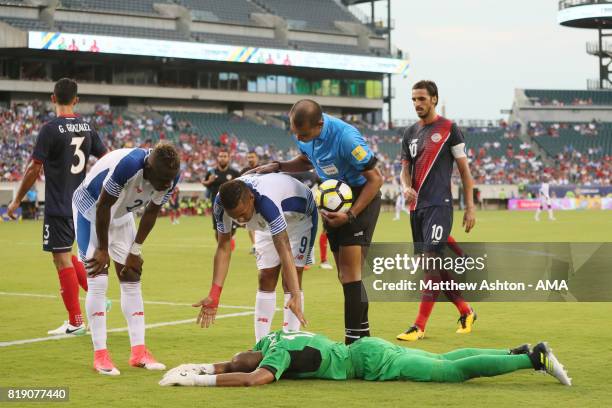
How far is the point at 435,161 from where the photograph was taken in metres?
9.71

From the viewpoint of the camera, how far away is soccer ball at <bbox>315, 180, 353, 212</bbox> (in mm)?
7754

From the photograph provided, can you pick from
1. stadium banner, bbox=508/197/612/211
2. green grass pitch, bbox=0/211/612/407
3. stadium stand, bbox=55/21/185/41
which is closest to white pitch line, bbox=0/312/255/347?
green grass pitch, bbox=0/211/612/407

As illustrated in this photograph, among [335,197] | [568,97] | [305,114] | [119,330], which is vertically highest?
[568,97]

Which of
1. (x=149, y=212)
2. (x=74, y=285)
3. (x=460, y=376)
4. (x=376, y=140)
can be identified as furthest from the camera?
(x=376, y=140)

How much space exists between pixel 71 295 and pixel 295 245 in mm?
2945

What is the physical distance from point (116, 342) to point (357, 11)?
79.2 m

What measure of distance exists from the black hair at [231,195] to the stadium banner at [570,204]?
5557 centimetres

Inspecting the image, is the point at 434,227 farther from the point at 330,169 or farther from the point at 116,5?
the point at 116,5

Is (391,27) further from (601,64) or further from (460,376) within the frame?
(460,376)

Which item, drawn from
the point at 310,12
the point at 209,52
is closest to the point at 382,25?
the point at 310,12

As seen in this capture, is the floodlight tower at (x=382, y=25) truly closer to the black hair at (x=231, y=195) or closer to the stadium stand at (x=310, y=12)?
the stadium stand at (x=310, y=12)

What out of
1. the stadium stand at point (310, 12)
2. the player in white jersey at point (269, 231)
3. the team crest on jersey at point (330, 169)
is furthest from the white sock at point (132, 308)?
the stadium stand at point (310, 12)

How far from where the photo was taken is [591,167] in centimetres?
7300

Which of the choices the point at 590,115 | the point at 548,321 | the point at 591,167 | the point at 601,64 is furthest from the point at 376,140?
the point at 548,321
